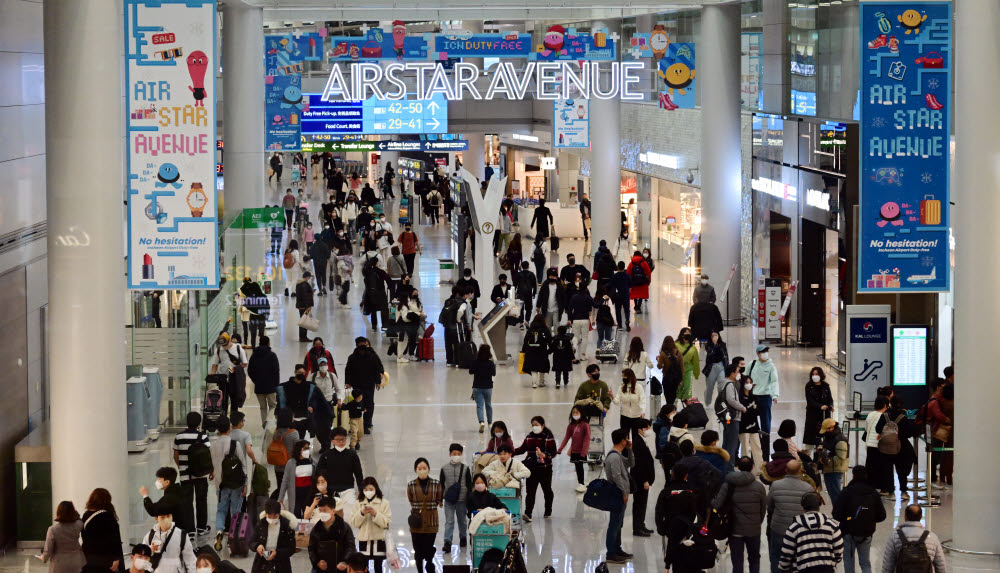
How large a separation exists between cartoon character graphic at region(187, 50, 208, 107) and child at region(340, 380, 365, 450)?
15.8 feet

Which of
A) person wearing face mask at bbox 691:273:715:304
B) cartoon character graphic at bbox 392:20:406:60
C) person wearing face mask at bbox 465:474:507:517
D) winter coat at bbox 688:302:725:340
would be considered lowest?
person wearing face mask at bbox 465:474:507:517

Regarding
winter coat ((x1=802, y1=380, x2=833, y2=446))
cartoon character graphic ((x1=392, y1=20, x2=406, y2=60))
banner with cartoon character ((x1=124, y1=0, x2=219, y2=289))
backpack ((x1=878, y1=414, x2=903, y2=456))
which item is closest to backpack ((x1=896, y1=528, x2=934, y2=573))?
backpack ((x1=878, y1=414, x2=903, y2=456))

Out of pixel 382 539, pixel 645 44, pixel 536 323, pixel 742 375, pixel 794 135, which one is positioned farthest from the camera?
pixel 645 44

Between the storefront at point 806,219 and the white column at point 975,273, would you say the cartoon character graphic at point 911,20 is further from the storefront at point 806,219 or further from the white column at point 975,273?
the storefront at point 806,219

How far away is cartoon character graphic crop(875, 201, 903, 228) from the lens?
13.3 meters

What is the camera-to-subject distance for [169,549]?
1027 centimetres

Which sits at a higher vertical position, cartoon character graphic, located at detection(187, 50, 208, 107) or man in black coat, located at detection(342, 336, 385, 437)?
cartoon character graphic, located at detection(187, 50, 208, 107)

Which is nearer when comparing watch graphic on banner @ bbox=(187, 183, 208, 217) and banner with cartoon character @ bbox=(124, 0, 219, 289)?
banner with cartoon character @ bbox=(124, 0, 219, 289)

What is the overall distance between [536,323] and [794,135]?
20.9ft

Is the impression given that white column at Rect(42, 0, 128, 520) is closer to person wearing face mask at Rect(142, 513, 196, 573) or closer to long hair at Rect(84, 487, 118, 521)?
long hair at Rect(84, 487, 118, 521)

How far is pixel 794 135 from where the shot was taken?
906 inches

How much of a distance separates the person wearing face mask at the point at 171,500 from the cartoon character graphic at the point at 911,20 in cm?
773

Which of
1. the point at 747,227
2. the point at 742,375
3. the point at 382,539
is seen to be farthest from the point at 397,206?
the point at 382,539

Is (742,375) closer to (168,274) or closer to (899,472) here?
(899,472)
